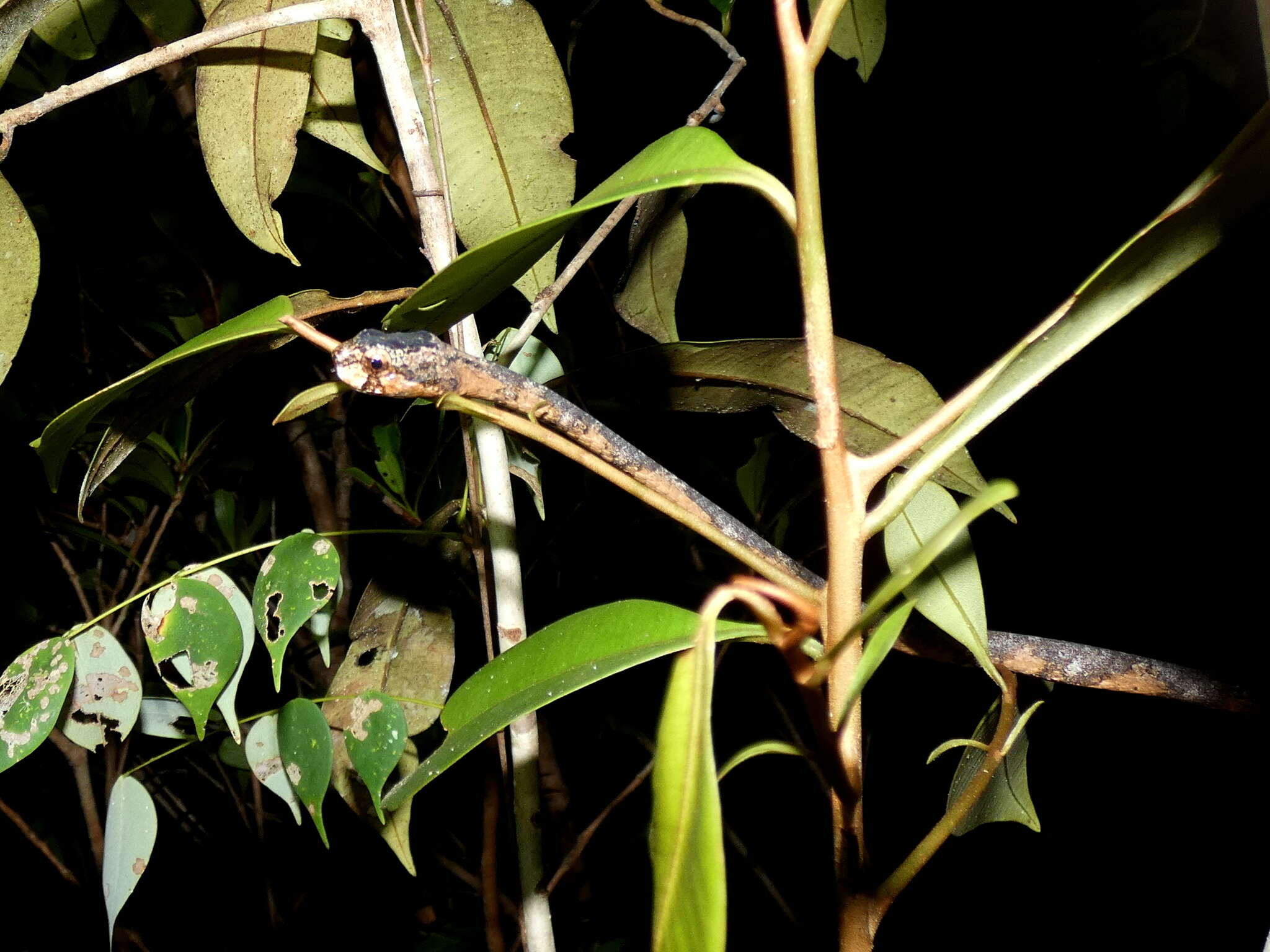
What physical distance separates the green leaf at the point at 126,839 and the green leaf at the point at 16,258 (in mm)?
243

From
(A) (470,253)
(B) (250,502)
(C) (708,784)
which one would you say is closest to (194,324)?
(B) (250,502)

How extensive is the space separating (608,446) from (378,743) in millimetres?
209

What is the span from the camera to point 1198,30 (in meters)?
0.76

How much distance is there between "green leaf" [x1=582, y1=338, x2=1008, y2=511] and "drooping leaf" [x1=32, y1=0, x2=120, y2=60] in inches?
14.1

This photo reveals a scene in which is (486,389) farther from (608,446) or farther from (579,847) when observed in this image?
(579,847)

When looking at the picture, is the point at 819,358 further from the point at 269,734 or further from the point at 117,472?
the point at 117,472

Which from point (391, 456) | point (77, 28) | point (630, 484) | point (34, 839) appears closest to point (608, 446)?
point (630, 484)

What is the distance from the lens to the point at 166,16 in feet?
1.66

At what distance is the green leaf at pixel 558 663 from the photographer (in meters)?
0.26

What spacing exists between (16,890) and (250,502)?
788 mm

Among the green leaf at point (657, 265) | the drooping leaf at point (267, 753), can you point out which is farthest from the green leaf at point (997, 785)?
the drooping leaf at point (267, 753)

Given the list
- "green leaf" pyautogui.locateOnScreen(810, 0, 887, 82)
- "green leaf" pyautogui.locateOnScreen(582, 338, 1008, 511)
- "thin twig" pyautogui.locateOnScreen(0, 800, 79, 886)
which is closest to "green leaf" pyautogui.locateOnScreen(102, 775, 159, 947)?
"green leaf" pyautogui.locateOnScreen(582, 338, 1008, 511)

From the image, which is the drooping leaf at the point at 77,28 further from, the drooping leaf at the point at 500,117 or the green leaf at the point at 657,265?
the green leaf at the point at 657,265

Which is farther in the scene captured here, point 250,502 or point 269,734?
point 250,502
